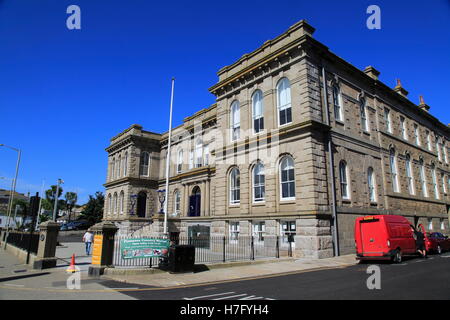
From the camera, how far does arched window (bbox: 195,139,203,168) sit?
34.8 meters

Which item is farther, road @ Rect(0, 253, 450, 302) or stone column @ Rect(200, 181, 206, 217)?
stone column @ Rect(200, 181, 206, 217)

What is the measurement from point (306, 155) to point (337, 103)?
21.6 ft

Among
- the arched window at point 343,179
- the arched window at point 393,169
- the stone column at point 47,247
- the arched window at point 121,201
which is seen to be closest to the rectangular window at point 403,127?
the arched window at point 393,169

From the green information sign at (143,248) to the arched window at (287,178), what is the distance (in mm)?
9311

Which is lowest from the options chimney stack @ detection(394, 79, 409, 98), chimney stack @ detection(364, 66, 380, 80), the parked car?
the parked car

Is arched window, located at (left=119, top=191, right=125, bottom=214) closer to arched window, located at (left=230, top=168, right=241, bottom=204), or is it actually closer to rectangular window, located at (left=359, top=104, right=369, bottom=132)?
arched window, located at (left=230, top=168, right=241, bottom=204)

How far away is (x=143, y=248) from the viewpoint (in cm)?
1271

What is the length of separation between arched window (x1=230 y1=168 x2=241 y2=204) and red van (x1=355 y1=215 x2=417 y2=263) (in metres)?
9.61

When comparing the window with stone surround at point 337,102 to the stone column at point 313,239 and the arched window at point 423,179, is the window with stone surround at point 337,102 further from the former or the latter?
the arched window at point 423,179

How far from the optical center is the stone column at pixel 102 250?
39.8 ft

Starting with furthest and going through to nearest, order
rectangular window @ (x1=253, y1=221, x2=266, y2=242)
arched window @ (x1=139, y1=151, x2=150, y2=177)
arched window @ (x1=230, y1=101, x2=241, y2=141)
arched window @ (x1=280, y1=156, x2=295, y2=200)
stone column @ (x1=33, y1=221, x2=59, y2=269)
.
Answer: arched window @ (x1=139, y1=151, x2=150, y2=177)
arched window @ (x1=230, y1=101, x2=241, y2=141)
rectangular window @ (x1=253, y1=221, x2=266, y2=242)
arched window @ (x1=280, y1=156, x2=295, y2=200)
stone column @ (x1=33, y1=221, x2=59, y2=269)

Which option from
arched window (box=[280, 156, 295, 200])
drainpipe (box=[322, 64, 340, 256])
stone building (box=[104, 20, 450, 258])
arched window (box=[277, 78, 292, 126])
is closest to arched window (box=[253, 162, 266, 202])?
stone building (box=[104, 20, 450, 258])
